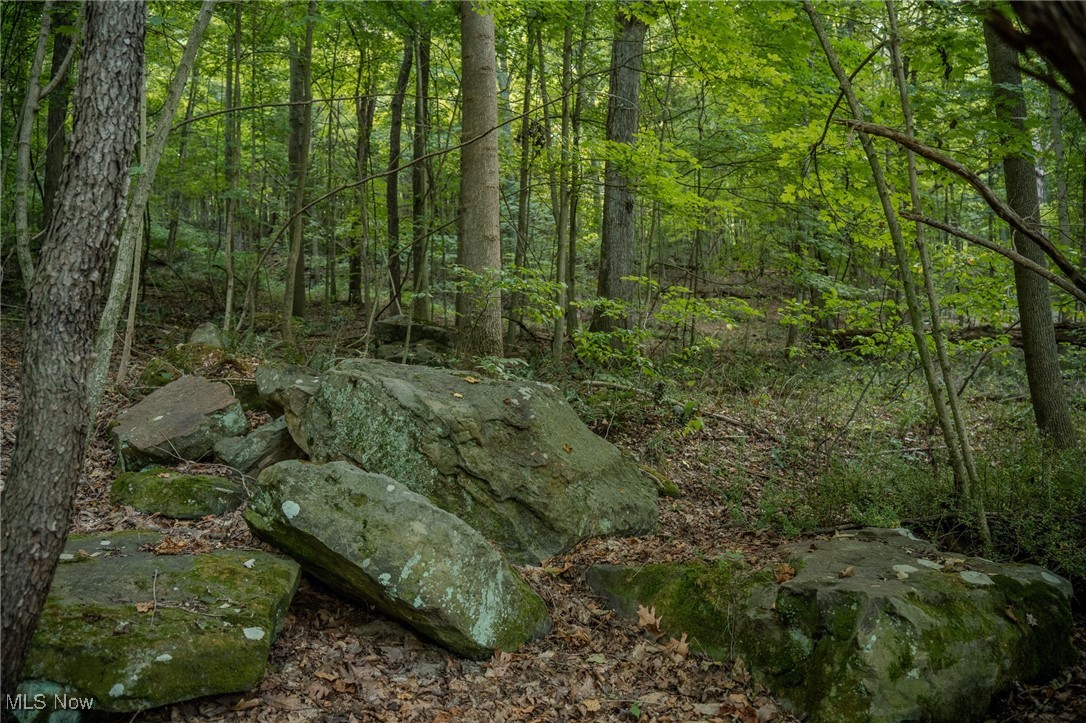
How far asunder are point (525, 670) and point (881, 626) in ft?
7.26

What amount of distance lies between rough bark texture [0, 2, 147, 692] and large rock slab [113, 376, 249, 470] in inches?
145

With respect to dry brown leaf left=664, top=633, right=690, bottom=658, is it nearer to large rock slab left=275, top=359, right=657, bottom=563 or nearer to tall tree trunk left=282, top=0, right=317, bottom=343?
large rock slab left=275, top=359, right=657, bottom=563

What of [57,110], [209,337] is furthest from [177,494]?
[57,110]

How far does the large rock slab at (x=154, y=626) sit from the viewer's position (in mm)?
3463

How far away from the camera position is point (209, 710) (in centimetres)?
370

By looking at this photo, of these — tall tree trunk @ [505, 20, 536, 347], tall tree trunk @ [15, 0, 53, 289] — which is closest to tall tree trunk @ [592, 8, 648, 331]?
tall tree trunk @ [505, 20, 536, 347]

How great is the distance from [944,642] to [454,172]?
13.2 meters

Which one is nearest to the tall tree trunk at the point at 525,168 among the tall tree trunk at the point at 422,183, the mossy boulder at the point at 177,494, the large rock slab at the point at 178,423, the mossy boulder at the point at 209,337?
the tall tree trunk at the point at 422,183

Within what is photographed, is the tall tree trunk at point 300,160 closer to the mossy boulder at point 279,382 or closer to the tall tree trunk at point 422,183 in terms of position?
the tall tree trunk at point 422,183

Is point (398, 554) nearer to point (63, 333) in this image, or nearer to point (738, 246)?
point (63, 333)

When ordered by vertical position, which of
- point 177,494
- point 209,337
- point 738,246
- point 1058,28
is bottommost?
point 177,494

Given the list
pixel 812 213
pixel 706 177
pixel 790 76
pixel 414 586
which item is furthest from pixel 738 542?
pixel 706 177

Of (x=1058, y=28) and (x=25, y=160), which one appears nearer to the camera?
(x=1058, y=28)

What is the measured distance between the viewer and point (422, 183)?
14.1m
